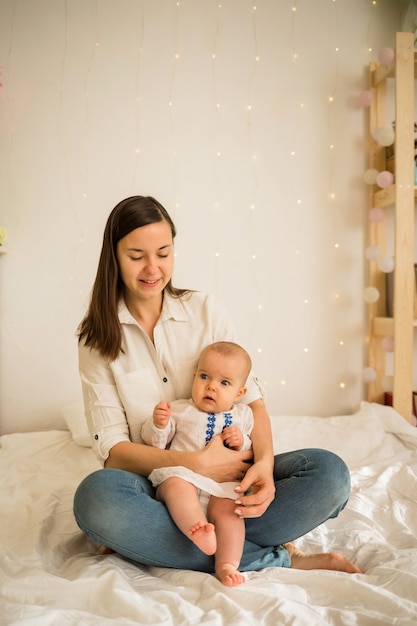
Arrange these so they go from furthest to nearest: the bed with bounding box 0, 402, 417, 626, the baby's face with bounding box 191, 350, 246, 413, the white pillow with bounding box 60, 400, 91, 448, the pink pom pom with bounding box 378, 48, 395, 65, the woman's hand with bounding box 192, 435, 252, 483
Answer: the pink pom pom with bounding box 378, 48, 395, 65, the white pillow with bounding box 60, 400, 91, 448, the baby's face with bounding box 191, 350, 246, 413, the woman's hand with bounding box 192, 435, 252, 483, the bed with bounding box 0, 402, 417, 626

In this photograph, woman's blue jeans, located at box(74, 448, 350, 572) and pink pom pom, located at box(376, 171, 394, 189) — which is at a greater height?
pink pom pom, located at box(376, 171, 394, 189)

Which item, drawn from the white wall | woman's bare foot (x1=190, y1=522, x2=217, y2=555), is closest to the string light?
the white wall

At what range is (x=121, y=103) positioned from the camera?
234cm

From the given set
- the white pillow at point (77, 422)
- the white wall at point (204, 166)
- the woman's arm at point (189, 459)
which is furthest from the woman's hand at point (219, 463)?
the white wall at point (204, 166)

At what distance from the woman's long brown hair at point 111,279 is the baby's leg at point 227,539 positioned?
459 millimetres

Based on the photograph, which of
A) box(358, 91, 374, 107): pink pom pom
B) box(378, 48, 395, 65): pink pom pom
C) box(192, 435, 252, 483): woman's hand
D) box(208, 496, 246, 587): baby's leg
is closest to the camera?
box(208, 496, 246, 587): baby's leg

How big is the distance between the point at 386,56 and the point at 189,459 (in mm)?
1925

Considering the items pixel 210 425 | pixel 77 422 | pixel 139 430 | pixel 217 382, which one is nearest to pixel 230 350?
pixel 217 382

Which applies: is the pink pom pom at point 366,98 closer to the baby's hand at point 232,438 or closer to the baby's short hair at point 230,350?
the baby's short hair at point 230,350

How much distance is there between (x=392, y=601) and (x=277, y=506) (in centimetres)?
30

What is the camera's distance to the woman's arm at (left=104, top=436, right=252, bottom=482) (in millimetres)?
1158

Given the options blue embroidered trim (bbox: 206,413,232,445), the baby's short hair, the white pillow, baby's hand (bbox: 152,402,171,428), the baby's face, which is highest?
the baby's short hair

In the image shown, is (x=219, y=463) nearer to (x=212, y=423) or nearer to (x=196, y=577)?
(x=212, y=423)

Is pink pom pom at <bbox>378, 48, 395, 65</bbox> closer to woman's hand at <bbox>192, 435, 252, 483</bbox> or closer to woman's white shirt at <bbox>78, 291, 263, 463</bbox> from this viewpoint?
woman's white shirt at <bbox>78, 291, 263, 463</bbox>
